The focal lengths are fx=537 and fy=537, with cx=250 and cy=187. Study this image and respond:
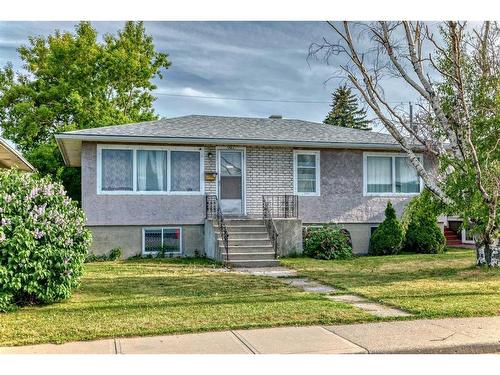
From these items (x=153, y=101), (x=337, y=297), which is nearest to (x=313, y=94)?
(x=337, y=297)

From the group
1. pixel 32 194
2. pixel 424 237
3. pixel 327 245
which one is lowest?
pixel 327 245

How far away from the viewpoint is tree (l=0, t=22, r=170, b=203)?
2353 cm

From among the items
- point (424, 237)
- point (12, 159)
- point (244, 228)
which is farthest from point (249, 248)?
point (12, 159)

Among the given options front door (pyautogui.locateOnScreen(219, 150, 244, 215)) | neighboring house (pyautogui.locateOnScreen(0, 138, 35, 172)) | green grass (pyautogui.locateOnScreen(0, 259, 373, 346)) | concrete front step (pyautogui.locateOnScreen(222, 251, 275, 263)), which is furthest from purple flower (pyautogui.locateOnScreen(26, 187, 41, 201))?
front door (pyautogui.locateOnScreen(219, 150, 244, 215))

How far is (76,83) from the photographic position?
2394cm

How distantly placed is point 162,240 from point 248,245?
264 centimetres

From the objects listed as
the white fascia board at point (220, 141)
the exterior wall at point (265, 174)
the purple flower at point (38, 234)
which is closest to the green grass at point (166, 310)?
the purple flower at point (38, 234)

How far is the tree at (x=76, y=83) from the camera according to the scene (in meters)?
23.5

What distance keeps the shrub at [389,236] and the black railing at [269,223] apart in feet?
10.1

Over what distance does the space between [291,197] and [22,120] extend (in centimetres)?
A: 1493

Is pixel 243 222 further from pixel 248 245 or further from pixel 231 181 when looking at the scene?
pixel 231 181

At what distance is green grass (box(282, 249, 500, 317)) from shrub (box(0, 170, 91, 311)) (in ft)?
13.5

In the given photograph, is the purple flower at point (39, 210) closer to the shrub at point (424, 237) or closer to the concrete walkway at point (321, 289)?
the concrete walkway at point (321, 289)

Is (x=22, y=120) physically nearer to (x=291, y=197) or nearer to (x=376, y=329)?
(x=291, y=197)
